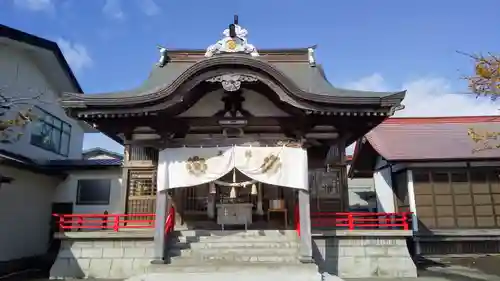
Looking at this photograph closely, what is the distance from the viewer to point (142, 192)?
14.7 metres

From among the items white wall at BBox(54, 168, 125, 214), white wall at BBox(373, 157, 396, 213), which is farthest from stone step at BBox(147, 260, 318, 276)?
white wall at BBox(373, 157, 396, 213)

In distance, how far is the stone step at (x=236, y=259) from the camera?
10.3 metres

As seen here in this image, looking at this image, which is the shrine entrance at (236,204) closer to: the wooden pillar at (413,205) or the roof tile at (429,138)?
the roof tile at (429,138)

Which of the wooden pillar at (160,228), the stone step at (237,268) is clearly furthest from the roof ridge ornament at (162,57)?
the stone step at (237,268)

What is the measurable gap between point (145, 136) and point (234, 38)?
488cm

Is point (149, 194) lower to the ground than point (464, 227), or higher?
higher

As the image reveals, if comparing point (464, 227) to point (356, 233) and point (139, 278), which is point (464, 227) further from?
point (139, 278)

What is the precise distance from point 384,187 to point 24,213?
15986 mm

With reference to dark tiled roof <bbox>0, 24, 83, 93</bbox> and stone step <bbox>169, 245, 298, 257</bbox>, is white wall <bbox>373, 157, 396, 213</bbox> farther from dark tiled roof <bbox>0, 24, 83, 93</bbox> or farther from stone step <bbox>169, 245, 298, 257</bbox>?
dark tiled roof <bbox>0, 24, 83, 93</bbox>

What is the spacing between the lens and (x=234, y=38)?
13617 millimetres

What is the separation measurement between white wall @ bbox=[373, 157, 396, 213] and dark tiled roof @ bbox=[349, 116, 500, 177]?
0.84 m

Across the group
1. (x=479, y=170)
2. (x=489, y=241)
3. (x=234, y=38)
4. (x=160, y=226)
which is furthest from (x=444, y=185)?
(x=160, y=226)

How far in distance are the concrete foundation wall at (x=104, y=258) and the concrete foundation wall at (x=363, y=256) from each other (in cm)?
549

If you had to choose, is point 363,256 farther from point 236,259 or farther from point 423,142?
point 423,142
